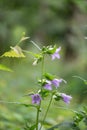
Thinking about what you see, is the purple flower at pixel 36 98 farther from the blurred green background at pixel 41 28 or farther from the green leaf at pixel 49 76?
the blurred green background at pixel 41 28

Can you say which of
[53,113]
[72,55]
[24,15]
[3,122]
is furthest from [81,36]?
[3,122]

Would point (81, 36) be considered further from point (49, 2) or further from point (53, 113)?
point (53, 113)

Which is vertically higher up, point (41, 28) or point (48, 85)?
point (41, 28)

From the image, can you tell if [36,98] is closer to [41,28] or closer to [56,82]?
[56,82]

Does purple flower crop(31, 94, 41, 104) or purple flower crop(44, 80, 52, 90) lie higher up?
purple flower crop(44, 80, 52, 90)

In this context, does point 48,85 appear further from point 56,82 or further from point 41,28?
point 41,28

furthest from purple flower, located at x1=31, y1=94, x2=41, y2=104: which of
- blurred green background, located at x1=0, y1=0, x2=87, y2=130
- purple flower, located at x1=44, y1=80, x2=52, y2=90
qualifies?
blurred green background, located at x1=0, y1=0, x2=87, y2=130

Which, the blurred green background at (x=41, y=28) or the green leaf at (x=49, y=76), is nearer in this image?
the green leaf at (x=49, y=76)

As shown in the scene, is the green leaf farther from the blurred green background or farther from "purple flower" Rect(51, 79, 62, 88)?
the blurred green background

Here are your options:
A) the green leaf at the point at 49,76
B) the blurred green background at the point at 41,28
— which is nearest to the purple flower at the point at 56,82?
the green leaf at the point at 49,76

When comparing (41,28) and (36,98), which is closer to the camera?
(36,98)

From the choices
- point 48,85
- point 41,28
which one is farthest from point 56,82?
point 41,28

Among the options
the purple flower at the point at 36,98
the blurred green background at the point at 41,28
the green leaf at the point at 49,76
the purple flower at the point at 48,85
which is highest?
the blurred green background at the point at 41,28
